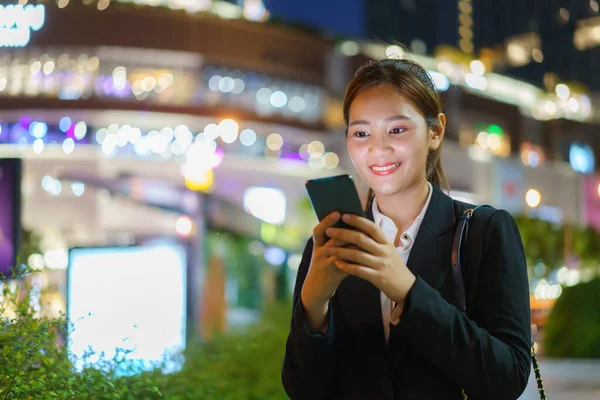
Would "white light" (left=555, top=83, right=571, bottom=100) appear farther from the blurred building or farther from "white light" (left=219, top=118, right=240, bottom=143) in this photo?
"white light" (left=219, top=118, right=240, bottom=143)

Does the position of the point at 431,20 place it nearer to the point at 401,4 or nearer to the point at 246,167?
the point at 401,4

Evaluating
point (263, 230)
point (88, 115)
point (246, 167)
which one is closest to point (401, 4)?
point (246, 167)

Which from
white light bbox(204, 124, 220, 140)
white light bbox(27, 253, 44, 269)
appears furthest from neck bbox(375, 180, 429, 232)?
white light bbox(204, 124, 220, 140)

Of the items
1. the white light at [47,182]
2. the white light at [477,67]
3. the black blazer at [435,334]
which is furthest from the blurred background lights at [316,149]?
the black blazer at [435,334]

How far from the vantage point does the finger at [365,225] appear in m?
1.51

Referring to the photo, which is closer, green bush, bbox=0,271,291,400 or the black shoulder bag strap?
the black shoulder bag strap

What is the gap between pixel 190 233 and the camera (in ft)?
45.7

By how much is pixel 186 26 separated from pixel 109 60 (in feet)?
15.3

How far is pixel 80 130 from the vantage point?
39.5 m

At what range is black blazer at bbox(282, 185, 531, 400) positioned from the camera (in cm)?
162

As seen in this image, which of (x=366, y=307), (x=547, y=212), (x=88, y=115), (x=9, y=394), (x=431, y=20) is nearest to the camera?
(x=366, y=307)

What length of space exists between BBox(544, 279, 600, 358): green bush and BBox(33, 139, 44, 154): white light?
3290 centimetres

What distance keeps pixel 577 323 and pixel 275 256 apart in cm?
1363

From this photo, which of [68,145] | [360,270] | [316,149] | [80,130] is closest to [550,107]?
[316,149]
